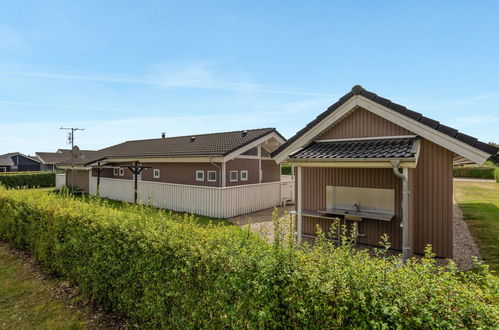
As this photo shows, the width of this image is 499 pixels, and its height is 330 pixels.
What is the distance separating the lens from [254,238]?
3.42 m

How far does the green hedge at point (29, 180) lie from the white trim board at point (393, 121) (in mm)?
31155

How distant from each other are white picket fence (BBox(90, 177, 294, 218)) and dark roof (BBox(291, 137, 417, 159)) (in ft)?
17.5

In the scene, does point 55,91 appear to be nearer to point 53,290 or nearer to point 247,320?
point 53,290

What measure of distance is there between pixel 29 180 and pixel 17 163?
2787 centimetres

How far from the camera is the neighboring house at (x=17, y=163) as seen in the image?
153 ft

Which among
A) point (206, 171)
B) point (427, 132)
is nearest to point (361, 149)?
point (427, 132)

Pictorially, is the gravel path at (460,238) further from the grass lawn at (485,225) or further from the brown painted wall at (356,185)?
the brown painted wall at (356,185)

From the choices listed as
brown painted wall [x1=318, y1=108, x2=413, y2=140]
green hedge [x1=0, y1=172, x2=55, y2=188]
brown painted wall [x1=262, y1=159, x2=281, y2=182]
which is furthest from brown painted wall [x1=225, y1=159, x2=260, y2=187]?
green hedge [x1=0, y1=172, x2=55, y2=188]

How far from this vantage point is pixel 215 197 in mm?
12211

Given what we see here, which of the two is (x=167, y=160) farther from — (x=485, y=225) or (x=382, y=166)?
(x=485, y=225)

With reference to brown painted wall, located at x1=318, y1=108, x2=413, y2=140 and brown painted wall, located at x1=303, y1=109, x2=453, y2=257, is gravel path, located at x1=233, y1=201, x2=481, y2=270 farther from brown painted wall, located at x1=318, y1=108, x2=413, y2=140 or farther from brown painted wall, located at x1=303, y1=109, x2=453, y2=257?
brown painted wall, located at x1=318, y1=108, x2=413, y2=140

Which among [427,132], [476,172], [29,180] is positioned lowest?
[29,180]

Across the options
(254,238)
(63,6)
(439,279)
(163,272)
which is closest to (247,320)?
(254,238)

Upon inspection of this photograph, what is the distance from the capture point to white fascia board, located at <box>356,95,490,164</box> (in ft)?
19.6
